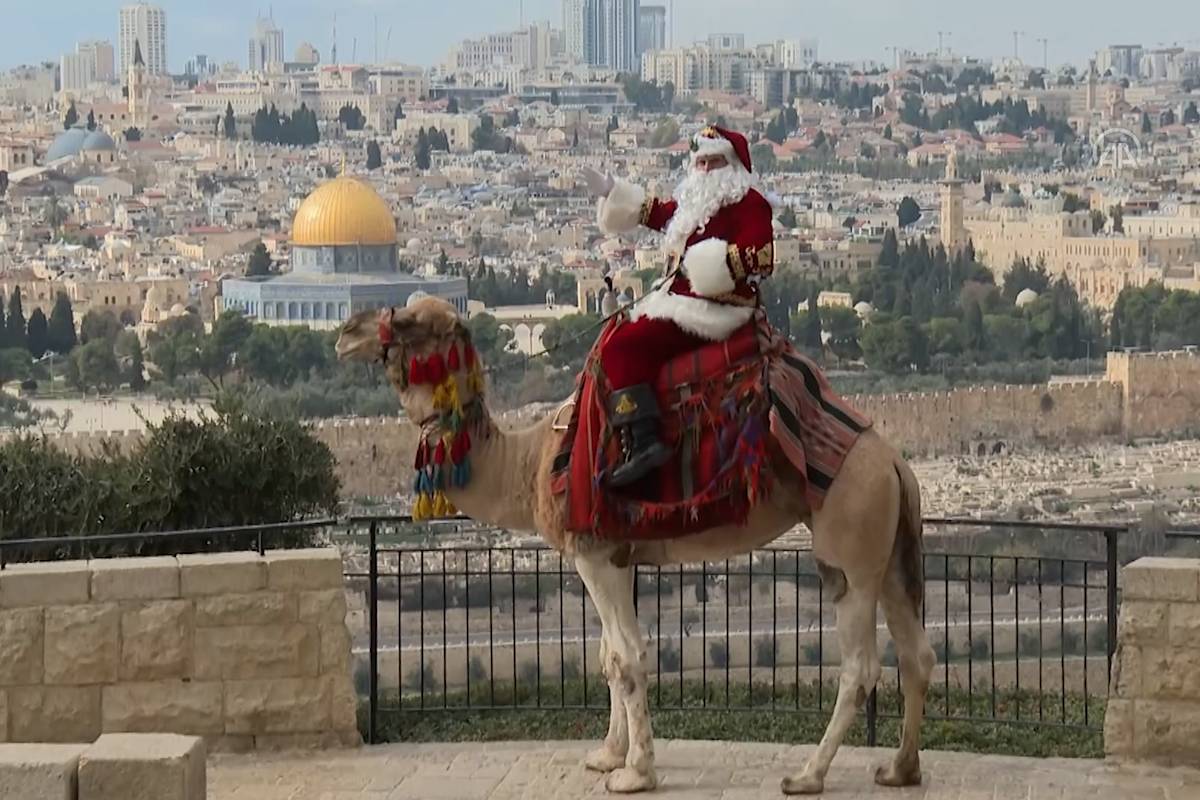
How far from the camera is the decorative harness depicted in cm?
506

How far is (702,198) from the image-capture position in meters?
5.02

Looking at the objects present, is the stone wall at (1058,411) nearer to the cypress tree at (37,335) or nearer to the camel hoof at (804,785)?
the cypress tree at (37,335)

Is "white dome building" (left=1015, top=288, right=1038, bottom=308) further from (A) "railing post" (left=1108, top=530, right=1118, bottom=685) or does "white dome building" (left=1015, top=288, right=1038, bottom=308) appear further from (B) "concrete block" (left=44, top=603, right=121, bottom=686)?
(B) "concrete block" (left=44, top=603, right=121, bottom=686)

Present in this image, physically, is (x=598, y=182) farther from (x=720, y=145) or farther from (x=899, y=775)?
(x=899, y=775)

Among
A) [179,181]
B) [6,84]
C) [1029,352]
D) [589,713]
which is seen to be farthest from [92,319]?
[6,84]

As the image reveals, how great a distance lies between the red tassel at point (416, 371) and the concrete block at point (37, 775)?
1338 mm

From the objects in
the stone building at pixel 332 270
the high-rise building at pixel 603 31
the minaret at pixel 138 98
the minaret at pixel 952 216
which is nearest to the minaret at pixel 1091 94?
the high-rise building at pixel 603 31

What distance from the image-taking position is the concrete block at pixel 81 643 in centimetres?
527

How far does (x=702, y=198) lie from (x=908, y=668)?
90 cm

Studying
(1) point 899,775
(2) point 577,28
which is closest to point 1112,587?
(1) point 899,775

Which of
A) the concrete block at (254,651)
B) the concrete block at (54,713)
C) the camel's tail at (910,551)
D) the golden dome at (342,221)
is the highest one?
the camel's tail at (910,551)

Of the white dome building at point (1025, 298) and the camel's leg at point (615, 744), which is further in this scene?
the white dome building at point (1025, 298)

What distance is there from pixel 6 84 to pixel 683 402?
380 feet

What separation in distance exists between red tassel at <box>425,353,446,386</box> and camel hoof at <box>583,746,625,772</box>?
0.74 m
